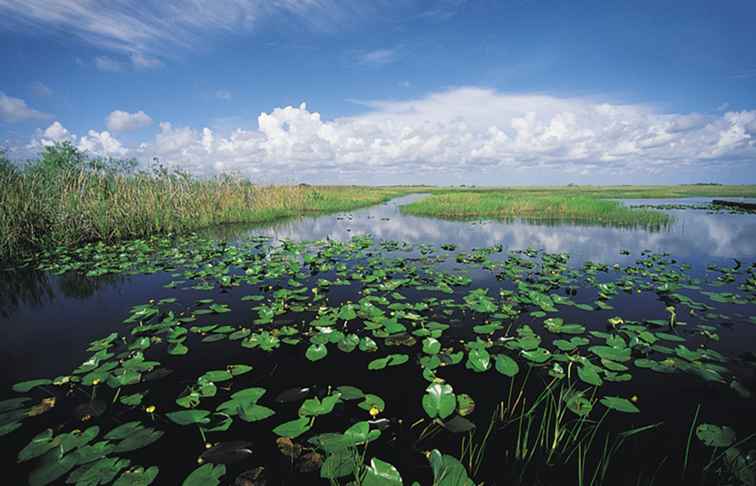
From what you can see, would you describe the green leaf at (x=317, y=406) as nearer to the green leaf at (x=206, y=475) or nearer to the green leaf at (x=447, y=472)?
the green leaf at (x=206, y=475)

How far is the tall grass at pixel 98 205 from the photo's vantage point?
7781 millimetres

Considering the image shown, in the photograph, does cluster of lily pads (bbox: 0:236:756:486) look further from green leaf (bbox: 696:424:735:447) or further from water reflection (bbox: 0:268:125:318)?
water reflection (bbox: 0:268:125:318)

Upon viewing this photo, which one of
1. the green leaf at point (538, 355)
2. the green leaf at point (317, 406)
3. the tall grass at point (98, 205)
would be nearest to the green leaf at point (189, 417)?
the green leaf at point (317, 406)

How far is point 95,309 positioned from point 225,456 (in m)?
3.98

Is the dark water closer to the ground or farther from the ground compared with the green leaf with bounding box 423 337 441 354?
closer to the ground

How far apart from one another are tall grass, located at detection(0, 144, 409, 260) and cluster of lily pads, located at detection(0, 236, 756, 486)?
2.32 metres

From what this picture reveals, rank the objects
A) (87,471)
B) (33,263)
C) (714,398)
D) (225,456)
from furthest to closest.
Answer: (33,263)
(714,398)
(225,456)
(87,471)

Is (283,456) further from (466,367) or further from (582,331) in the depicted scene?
(582,331)

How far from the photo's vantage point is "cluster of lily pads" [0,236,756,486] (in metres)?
1.87

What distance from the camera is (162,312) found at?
411 centimetres

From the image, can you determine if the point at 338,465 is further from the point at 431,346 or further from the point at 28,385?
the point at 28,385

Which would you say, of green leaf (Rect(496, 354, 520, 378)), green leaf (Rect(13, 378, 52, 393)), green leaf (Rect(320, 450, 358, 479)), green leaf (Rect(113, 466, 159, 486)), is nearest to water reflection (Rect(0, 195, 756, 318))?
green leaf (Rect(13, 378, 52, 393))

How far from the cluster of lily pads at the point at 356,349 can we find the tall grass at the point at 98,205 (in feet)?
7.61

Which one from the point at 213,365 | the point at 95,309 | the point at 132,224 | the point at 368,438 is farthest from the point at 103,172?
the point at 368,438
